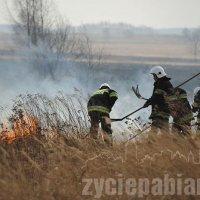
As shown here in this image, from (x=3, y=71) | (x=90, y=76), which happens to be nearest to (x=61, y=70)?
(x=90, y=76)

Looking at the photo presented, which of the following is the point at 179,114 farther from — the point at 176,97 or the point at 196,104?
the point at 196,104

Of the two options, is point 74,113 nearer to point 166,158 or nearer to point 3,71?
point 166,158

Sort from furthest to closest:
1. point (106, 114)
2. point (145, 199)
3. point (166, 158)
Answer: point (106, 114)
point (166, 158)
point (145, 199)

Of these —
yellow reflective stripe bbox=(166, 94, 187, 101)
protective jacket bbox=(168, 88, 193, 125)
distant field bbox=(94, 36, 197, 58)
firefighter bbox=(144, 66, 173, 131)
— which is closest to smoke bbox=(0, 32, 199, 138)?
firefighter bbox=(144, 66, 173, 131)

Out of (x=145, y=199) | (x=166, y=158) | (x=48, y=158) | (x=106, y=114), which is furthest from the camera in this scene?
(x=106, y=114)

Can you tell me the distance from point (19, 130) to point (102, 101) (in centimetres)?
209

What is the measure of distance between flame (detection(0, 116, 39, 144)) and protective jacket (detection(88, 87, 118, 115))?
60.7 inches

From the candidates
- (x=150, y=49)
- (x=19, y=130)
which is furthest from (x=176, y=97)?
(x=150, y=49)

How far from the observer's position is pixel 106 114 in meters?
10.6

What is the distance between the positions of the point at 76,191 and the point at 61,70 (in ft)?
128

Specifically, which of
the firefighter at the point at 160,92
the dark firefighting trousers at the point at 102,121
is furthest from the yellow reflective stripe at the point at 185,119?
the dark firefighting trousers at the point at 102,121

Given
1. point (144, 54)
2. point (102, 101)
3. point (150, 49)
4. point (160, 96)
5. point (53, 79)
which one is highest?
point (160, 96)

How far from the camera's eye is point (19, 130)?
8.91 meters

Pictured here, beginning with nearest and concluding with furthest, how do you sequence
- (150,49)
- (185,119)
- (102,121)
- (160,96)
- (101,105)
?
1. (185,119)
2. (160,96)
3. (102,121)
4. (101,105)
5. (150,49)
